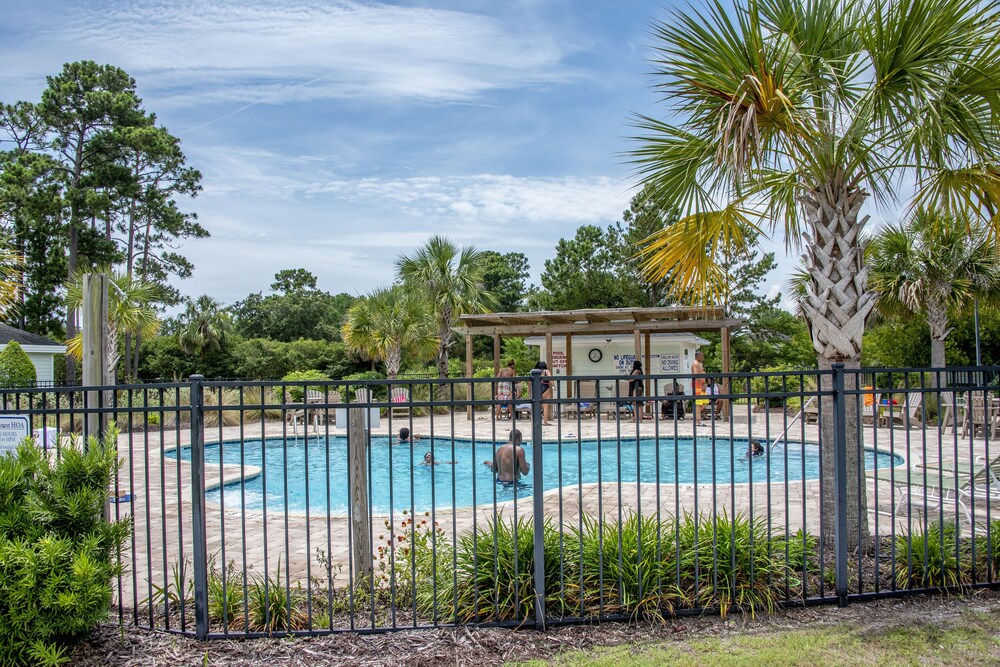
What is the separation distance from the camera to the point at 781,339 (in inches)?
1198

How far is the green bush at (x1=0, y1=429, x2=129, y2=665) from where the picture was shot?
131 inches

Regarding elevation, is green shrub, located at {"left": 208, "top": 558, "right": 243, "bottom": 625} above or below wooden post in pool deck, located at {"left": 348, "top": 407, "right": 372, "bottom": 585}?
below

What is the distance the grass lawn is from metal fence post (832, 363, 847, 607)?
36 centimetres

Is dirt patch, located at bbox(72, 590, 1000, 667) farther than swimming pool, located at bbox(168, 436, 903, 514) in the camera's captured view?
No

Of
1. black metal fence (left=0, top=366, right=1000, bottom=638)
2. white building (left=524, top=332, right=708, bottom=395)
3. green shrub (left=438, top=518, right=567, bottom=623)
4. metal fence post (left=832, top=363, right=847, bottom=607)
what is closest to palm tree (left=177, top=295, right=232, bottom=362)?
white building (left=524, top=332, right=708, bottom=395)

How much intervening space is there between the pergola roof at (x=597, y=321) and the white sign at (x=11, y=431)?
1388 cm

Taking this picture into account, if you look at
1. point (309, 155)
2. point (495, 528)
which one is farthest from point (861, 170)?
point (309, 155)

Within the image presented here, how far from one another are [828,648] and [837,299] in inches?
94.3

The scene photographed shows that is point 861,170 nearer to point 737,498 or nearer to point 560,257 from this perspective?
point 737,498

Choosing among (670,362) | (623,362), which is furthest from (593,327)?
(670,362)

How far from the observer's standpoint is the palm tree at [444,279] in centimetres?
2155

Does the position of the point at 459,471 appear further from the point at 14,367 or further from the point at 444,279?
the point at 14,367

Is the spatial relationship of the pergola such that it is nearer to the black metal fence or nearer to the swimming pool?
the swimming pool

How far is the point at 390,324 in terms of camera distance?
23000 millimetres
